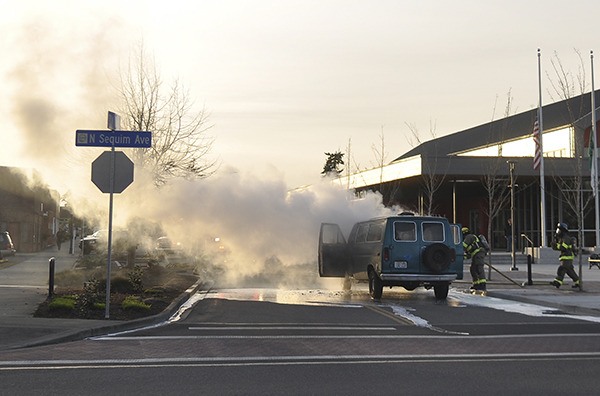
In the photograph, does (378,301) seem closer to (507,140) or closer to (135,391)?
(135,391)

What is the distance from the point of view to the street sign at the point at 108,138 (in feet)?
45.5

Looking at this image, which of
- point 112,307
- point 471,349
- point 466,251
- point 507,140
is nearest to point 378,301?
point 466,251

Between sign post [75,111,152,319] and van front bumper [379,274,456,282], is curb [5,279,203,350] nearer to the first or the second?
sign post [75,111,152,319]

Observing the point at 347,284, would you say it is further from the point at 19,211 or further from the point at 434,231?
the point at 19,211

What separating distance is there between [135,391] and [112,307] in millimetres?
7798

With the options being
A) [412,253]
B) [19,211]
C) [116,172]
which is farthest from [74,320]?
[19,211]

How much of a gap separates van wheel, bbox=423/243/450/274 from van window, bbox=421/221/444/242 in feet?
1.15

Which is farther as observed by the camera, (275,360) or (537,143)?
(537,143)

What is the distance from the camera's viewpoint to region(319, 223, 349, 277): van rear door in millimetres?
20609

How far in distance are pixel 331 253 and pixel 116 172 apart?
8230 millimetres

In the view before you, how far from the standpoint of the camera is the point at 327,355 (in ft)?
33.1

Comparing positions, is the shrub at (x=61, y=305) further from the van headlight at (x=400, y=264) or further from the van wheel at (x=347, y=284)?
the van wheel at (x=347, y=284)

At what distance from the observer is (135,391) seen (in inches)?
301

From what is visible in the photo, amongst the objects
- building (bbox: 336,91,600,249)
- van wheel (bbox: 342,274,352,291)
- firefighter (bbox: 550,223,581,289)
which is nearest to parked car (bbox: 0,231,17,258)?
building (bbox: 336,91,600,249)
